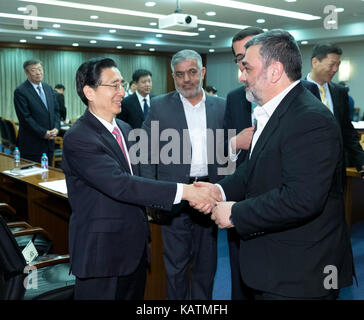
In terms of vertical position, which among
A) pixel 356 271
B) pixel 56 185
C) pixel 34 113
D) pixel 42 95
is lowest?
pixel 356 271

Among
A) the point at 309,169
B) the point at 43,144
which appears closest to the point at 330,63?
the point at 309,169

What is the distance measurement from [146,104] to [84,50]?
10034 millimetres

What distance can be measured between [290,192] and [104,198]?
84cm

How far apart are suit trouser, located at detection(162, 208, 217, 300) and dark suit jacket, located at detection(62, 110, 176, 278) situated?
2.36 ft

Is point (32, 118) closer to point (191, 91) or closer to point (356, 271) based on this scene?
point (191, 91)

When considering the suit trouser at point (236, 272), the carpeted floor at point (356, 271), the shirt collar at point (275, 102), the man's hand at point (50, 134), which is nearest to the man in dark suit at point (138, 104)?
the man's hand at point (50, 134)

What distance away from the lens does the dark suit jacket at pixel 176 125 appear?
2.64m

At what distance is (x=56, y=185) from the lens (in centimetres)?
321

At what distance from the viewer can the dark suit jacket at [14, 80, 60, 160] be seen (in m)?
4.99

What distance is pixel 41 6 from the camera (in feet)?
27.6

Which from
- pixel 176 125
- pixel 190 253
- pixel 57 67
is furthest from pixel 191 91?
pixel 57 67

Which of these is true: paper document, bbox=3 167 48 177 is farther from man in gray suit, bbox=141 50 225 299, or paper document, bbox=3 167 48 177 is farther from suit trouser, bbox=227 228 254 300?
suit trouser, bbox=227 228 254 300

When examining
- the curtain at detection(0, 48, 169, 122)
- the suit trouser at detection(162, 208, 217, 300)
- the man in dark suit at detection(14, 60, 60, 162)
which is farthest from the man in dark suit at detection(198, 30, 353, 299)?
the curtain at detection(0, 48, 169, 122)
